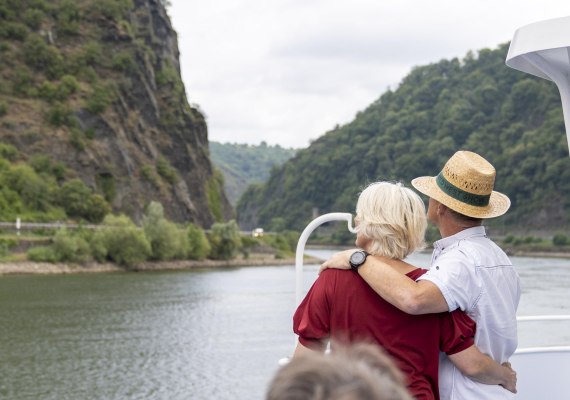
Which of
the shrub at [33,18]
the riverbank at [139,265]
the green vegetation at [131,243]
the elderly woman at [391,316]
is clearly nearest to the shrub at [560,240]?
the riverbank at [139,265]

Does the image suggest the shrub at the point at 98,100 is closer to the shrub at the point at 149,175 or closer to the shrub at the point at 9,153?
the shrub at the point at 149,175

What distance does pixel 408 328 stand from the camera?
8.85ft

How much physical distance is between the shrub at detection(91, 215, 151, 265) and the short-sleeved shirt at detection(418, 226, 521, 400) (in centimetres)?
6188

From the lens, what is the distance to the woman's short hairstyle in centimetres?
274

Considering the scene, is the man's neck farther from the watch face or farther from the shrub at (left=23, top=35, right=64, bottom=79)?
the shrub at (left=23, top=35, right=64, bottom=79)

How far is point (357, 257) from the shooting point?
268 cm

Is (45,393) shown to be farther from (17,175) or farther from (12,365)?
(17,175)

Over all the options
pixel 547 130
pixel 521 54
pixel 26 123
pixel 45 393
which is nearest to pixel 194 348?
pixel 45 393

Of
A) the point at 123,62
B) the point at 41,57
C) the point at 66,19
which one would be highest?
the point at 66,19

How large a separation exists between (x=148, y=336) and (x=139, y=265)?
3875 centimetres

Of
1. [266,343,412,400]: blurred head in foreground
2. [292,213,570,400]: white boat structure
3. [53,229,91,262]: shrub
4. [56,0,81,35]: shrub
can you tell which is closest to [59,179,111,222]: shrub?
[53,229,91,262]: shrub

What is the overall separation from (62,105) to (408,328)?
78.1 meters

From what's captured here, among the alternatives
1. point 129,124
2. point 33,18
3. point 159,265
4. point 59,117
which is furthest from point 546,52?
point 33,18

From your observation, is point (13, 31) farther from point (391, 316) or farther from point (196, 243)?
point (391, 316)
